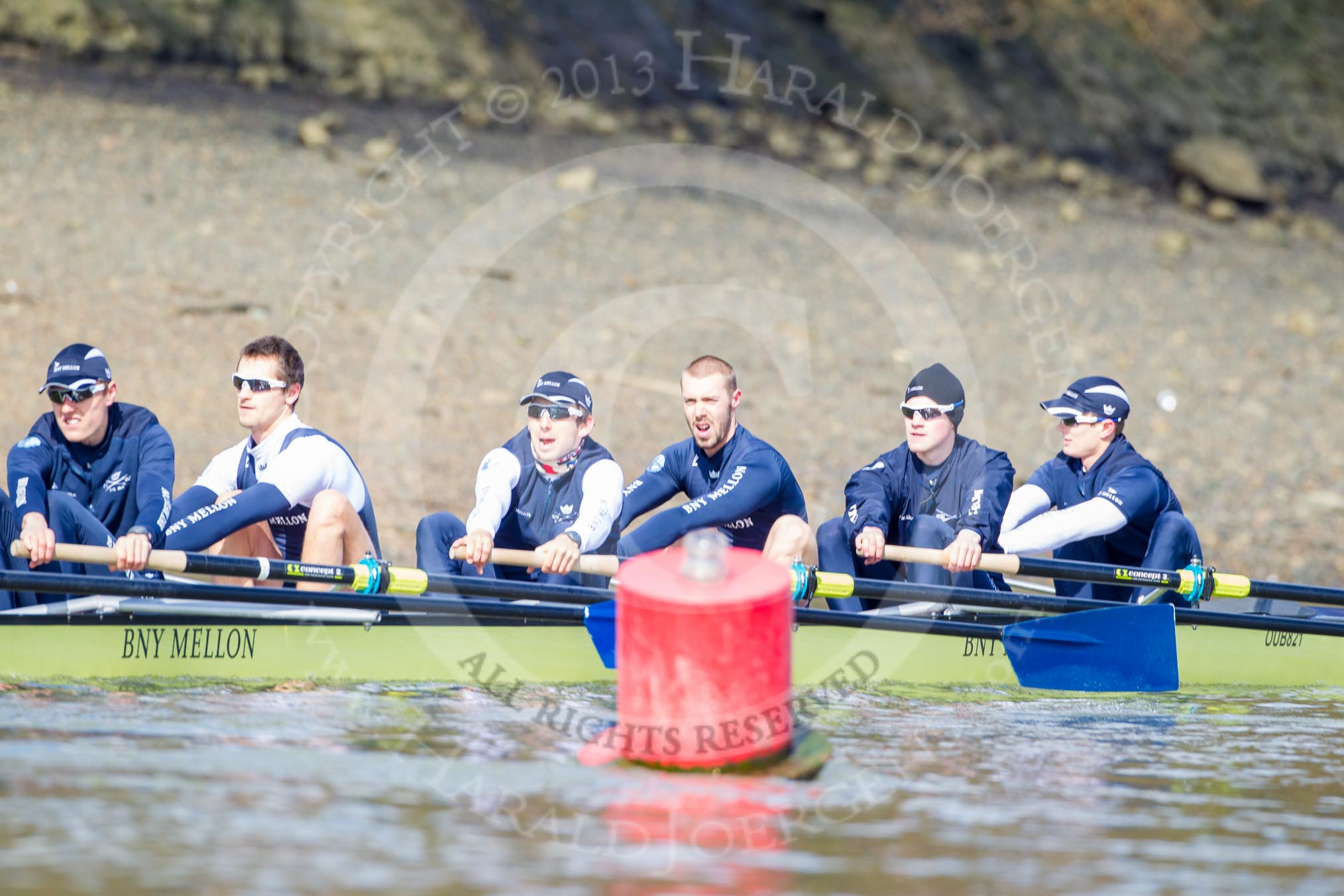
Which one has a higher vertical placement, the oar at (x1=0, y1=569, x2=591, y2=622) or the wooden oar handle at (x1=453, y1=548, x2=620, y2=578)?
the wooden oar handle at (x1=453, y1=548, x2=620, y2=578)

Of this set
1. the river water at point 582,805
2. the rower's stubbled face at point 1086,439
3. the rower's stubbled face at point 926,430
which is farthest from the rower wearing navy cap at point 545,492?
the rower's stubbled face at point 1086,439

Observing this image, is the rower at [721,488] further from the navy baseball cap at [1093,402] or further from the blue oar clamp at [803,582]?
the navy baseball cap at [1093,402]

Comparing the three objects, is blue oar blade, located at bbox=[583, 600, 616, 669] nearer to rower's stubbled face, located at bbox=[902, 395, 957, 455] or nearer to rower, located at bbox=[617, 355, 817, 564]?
rower, located at bbox=[617, 355, 817, 564]

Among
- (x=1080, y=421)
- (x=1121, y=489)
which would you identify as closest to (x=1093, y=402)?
(x=1080, y=421)

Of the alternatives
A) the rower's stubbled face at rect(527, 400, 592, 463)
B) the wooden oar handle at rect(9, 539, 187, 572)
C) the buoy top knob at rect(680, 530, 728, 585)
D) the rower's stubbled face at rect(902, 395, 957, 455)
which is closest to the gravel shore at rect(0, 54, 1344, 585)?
the rower's stubbled face at rect(527, 400, 592, 463)

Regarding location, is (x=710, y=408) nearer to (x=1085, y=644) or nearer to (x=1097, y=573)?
(x=1097, y=573)

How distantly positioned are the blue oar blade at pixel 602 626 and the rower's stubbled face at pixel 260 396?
6.14 feet

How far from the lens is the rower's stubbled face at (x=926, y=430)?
949 cm

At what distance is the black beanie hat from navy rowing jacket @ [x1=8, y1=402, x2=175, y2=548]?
12.9ft

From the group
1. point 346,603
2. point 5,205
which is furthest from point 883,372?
point 346,603

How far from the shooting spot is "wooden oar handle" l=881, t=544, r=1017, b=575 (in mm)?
9008

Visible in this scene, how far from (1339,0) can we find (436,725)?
23091 millimetres

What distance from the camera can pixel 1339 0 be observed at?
2620cm

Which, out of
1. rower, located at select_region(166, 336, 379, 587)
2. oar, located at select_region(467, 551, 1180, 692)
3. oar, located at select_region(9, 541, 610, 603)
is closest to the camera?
oar, located at select_region(9, 541, 610, 603)
